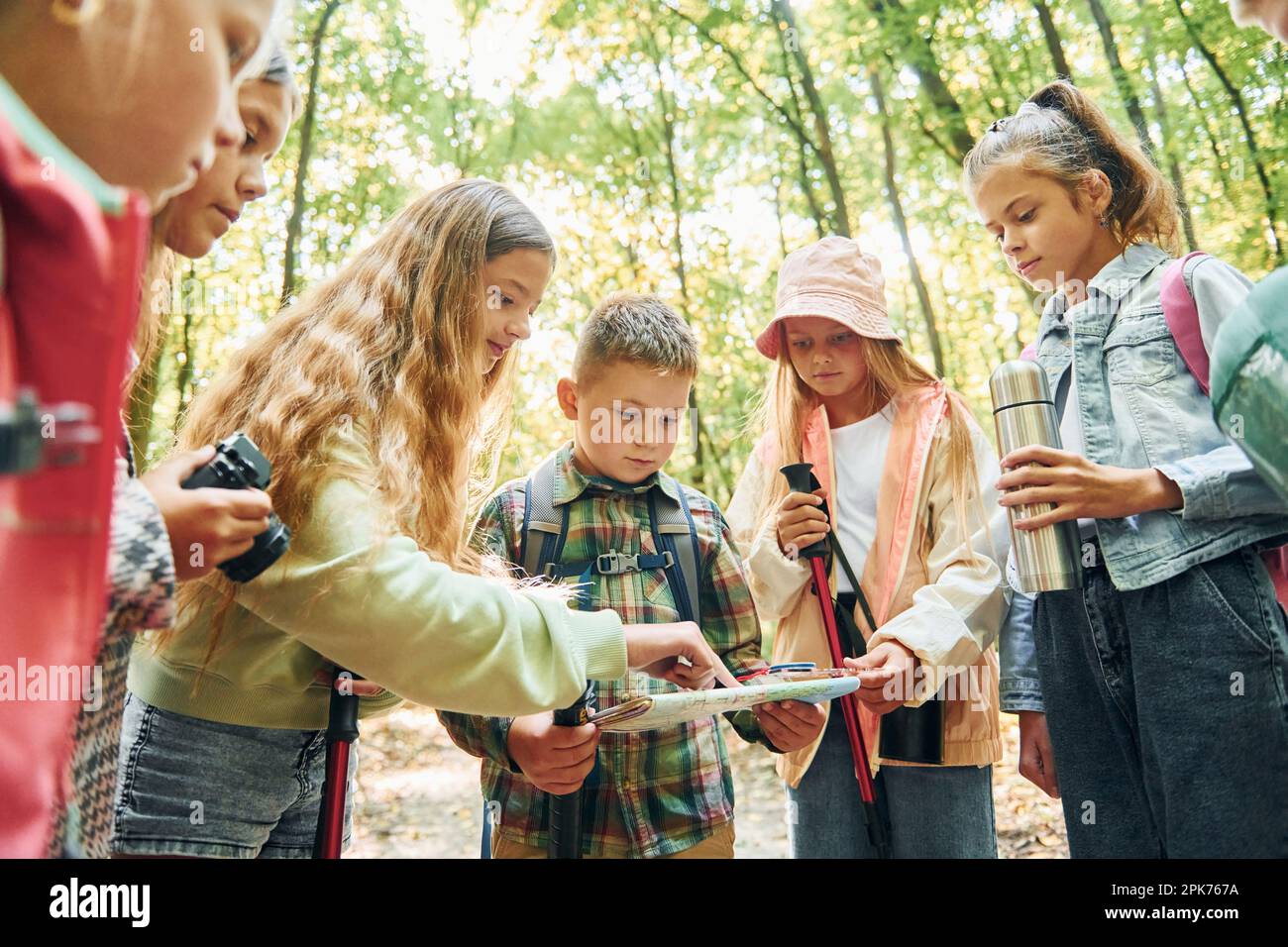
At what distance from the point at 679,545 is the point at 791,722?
18.9 inches

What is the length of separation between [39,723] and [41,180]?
0.41 m

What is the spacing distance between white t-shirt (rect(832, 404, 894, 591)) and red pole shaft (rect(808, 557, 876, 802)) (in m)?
0.12

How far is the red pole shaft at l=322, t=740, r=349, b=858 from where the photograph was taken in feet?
4.75

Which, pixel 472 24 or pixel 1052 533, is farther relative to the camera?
pixel 472 24

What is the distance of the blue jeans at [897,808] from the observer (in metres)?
1.98

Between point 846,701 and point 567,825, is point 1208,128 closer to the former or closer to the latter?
point 846,701

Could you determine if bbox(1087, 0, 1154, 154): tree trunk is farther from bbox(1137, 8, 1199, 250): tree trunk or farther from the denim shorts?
the denim shorts

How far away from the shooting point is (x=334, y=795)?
1.45 m

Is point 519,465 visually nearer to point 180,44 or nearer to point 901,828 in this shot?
point 901,828

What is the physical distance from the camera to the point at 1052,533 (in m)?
1.70

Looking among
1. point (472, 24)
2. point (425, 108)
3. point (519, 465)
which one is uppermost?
point (472, 24)

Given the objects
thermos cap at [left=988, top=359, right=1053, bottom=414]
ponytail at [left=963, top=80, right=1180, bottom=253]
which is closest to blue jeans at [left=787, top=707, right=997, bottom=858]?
thermos cap at [left=988, top=359, right=1053, bottom=414]

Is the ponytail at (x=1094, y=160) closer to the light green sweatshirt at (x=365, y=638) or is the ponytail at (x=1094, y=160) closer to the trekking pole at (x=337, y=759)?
the light green sweatshirt at (x=365, y=638)

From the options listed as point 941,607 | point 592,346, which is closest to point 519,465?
point 592,346
